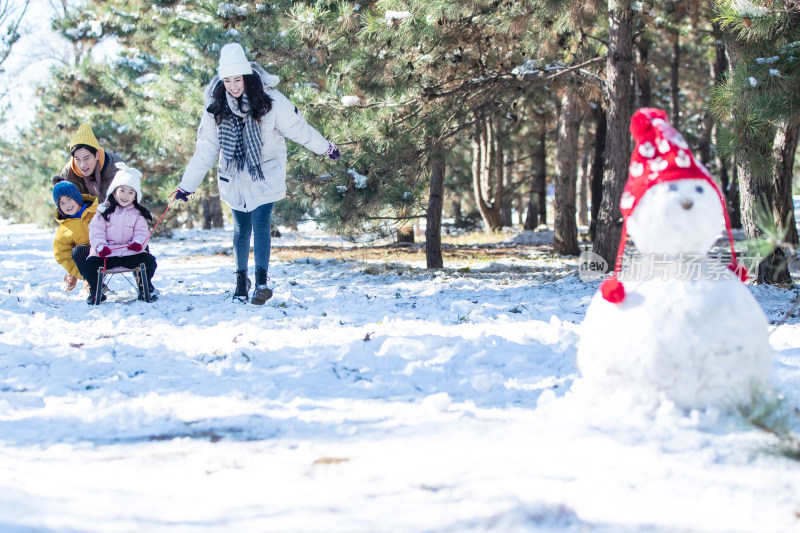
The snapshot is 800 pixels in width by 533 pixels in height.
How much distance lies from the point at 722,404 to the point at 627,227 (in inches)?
29.0

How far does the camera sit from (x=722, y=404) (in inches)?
82.7

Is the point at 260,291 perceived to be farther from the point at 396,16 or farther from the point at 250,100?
the point at 396,16

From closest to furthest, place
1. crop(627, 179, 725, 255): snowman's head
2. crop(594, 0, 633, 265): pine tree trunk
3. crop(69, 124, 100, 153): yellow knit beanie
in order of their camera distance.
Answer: crop(627, 179, 725, 255): snowman's head
crop(69, 124, 100, 153): yellow knit beanie
crop(594, 0, 633, 265): pine tree trunk

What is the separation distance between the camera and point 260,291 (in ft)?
15.6

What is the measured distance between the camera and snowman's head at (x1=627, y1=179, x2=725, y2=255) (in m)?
2.18

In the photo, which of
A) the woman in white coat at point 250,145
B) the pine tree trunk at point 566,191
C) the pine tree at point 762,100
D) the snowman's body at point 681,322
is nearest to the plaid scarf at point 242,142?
the woman in white coat at point 250,145

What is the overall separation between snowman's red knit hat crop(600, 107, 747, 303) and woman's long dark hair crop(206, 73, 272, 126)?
2.89 m

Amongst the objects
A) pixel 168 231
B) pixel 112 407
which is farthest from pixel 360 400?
pixel 168 231

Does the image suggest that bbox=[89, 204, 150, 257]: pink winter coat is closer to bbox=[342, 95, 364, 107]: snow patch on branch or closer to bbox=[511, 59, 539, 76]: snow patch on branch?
bbox=[342, 95, 364, 107]: snow patch on branch

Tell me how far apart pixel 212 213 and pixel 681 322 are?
18.1 meters

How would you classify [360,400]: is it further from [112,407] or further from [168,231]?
[168,231]

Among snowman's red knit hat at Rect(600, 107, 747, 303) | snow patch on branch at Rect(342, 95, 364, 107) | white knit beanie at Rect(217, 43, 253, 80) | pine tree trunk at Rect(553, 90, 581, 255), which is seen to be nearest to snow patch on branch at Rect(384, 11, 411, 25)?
snow patch on branch at Rect(342, 95, 364, 107)

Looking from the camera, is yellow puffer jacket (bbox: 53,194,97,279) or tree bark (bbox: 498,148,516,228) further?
tree bark (bbox: 498,148,516,228)

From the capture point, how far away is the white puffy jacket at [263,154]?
4.57 meters
